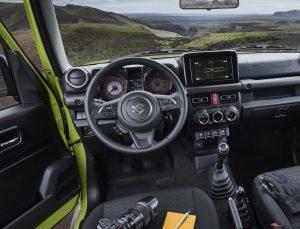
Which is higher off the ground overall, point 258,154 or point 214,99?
point 214,99

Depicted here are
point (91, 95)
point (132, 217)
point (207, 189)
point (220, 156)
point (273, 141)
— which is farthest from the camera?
point (273, 141)

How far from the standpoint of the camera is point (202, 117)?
9.58ft

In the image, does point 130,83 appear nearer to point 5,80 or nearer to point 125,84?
point 125,84

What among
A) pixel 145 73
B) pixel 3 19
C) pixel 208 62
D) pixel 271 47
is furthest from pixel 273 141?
pixel 3 19

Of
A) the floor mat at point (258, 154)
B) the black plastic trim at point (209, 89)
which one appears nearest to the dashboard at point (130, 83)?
the black plastic trim at point (209, 89)

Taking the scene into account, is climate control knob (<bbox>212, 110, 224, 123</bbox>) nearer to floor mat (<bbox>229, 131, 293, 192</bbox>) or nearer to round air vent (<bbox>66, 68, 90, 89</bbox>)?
floor mat (<bbox>229, 131, 293, 192</bbox>)

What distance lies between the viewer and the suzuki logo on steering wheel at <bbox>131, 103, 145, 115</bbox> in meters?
2.38

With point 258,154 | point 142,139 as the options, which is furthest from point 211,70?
point 258,154

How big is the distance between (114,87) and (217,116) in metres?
0.87

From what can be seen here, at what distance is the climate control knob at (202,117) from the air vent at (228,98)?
0.54 feet

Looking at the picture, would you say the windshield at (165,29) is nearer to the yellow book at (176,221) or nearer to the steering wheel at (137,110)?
the steering wheel at (137,110)

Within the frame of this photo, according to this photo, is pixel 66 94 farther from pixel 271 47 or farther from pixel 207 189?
pixel 271 47

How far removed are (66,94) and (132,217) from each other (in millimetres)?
1140

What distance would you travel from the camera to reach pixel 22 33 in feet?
9.23
